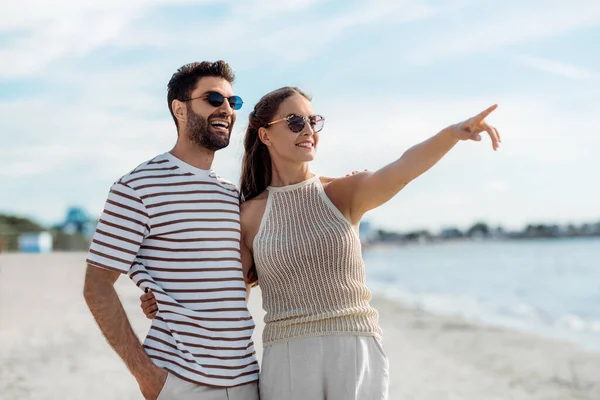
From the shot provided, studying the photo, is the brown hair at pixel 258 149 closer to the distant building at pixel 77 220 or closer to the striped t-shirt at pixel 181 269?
the striped t-shirt at pixel 181 269

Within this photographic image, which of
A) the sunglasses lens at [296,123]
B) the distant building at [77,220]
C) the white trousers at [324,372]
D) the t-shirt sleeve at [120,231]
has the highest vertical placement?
the sunglasses lens at [296,123]

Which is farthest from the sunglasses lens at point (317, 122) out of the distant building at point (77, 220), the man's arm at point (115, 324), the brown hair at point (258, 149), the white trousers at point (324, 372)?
the distant building at point (77, 220)

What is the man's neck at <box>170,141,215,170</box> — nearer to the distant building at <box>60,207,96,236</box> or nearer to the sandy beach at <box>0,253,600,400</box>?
the sandy beach at <box>0,253,600,400</box>

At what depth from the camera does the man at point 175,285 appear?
323cm

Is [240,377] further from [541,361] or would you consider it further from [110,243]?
[541,361]

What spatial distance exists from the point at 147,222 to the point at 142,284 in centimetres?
28

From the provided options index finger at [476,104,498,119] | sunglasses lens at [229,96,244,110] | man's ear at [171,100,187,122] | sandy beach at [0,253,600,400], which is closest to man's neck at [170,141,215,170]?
man's ear at [171,100,187,122]

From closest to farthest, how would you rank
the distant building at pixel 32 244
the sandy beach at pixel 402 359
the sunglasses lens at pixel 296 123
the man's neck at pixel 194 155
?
the man's neck at pixel 194 155 → the sunglasses lens at pixel 296 123 → the sandy beach at pixel 402 359 → the distant building at pixel 32 244

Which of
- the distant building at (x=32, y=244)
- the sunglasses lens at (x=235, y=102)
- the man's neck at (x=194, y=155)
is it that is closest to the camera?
the man's neck at (x=194, y=155)

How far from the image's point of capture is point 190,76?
357cm

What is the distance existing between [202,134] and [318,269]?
0.79m

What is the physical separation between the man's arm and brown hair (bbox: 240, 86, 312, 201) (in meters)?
0.84

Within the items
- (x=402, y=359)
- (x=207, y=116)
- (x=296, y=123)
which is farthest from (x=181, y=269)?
(x=402, y=359)

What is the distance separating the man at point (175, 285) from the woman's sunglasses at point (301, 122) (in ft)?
1.97
